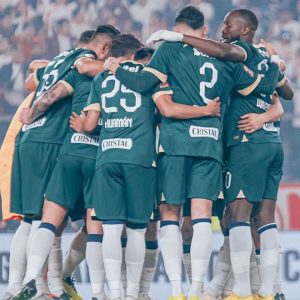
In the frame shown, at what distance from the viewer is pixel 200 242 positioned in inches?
270

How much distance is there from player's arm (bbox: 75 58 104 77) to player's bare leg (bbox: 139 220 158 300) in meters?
1.16

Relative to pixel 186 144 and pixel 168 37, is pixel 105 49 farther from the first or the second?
pixel 186 144

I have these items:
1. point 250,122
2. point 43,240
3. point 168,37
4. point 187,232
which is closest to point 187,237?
point 187,232

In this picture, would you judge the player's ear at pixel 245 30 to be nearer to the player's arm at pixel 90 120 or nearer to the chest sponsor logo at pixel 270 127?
the chest sponsor logo at pixel 270 127

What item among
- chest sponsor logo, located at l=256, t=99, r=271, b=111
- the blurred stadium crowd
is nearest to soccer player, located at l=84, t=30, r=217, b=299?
chest sponsor logo, located at l=256, t=99, r=271, b=111

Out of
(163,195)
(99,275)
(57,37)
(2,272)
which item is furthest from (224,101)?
(57,37)

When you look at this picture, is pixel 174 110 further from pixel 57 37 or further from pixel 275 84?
pixel 57 37

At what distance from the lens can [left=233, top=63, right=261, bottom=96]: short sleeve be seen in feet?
23.3

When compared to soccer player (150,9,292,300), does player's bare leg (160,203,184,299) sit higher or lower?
lower

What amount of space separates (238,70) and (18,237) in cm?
201

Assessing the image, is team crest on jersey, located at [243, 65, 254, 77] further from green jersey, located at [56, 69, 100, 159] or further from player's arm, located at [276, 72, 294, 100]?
green jersey, located at [56, 69, 100, 159]

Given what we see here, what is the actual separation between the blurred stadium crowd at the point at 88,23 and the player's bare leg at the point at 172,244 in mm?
4604

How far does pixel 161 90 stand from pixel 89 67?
0.63 m

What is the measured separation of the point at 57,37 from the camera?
12250mm
